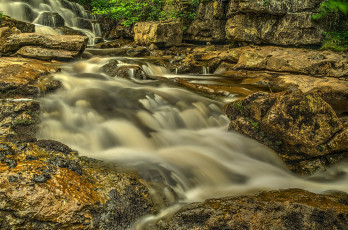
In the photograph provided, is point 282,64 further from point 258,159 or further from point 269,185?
point 269,185

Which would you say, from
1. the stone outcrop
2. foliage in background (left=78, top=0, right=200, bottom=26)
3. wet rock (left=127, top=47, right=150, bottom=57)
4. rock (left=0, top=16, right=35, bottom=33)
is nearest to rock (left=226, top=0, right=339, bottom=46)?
foliage in background (left=78, top=0, right=200, bottom=26)

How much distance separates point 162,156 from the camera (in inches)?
166

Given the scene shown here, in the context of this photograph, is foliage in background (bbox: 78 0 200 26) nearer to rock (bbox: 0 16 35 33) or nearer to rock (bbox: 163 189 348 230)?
rock (bbox: 0 16 35 33)

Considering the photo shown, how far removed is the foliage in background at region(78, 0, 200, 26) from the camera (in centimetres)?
1581

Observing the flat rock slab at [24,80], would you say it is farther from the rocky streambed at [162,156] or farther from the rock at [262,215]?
the rock at [262,215]

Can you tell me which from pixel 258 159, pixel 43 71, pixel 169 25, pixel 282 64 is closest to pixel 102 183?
pixel 258 159

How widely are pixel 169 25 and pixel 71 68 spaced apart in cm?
760

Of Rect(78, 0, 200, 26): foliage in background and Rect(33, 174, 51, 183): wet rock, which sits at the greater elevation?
Rect(78, 0, 200, 26): foliage in background

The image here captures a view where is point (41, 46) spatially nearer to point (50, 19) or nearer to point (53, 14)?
point (50, 19)

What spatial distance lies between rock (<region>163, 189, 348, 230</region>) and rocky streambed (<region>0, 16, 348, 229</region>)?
10mm

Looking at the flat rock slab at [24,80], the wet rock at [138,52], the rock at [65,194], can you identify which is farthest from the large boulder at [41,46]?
the rock at [65,194]

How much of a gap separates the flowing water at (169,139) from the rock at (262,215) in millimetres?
576

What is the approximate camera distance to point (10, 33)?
351 inches

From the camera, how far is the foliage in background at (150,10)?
15.8 meters
